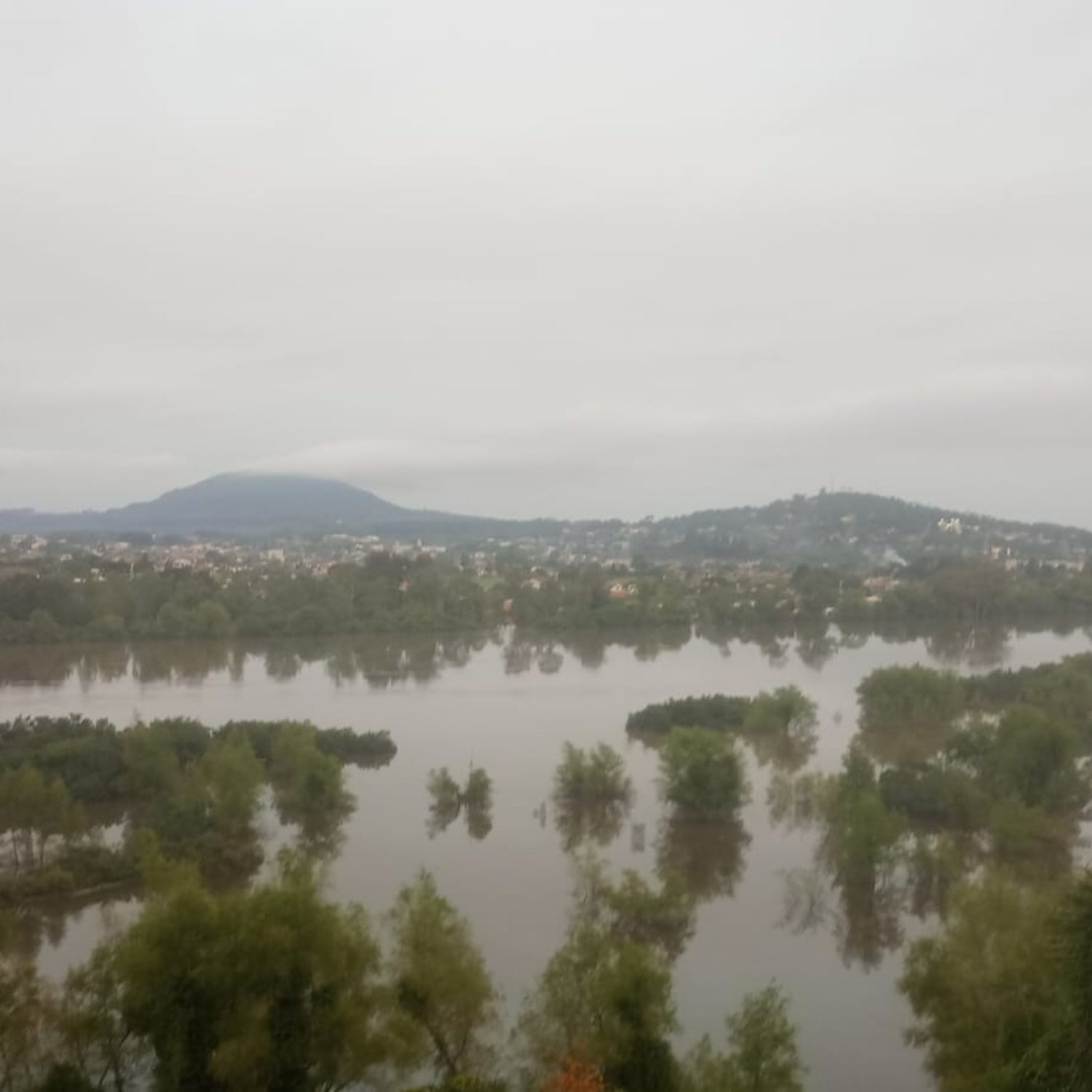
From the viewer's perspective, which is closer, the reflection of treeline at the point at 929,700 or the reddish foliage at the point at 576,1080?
the reddish foliage at the point at 576,1080

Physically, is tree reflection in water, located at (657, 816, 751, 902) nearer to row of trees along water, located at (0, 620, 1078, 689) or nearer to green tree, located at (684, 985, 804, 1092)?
green tree, located at (684, 985, 804, 1092)

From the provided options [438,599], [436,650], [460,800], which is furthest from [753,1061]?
[438,599]

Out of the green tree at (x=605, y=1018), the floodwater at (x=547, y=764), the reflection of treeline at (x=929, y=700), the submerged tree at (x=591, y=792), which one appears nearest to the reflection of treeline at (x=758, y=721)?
the floodwater at (x=547, y=764)

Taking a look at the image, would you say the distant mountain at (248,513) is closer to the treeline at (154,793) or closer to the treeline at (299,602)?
the treeline at (299,602)

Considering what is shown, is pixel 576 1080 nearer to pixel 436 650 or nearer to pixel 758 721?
pixel 758 721

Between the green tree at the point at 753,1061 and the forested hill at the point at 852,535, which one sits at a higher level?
the forested hill at the point at 852,535

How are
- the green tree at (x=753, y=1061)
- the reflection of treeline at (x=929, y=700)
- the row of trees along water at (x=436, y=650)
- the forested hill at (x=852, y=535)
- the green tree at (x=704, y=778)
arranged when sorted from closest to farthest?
the green tree at (x=753, y=1061) → the green tree at (x=704, y=778) → the reflection of treeline at (x=929, y=700) → the row of trees along water at (x=436, y=650) → the forested hill at (x=852, y=535)

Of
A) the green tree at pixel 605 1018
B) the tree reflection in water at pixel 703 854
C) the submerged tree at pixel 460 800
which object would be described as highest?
the green tree at pixel 605 1018
